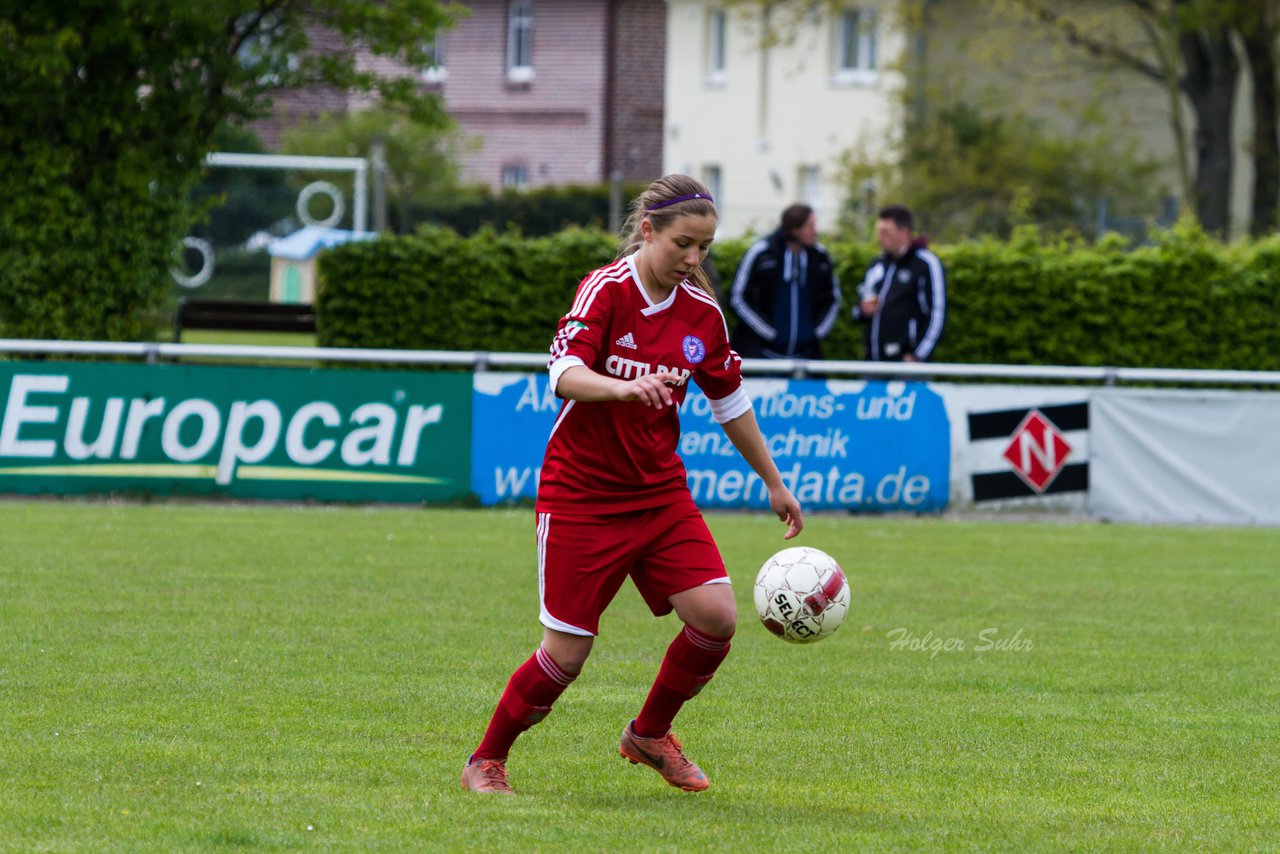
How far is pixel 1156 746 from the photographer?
22.5 feet

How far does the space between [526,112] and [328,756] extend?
42.4 metres

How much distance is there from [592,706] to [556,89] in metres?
40.9

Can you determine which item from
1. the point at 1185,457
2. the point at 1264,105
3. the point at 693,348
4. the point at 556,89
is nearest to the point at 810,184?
the point at 556,89

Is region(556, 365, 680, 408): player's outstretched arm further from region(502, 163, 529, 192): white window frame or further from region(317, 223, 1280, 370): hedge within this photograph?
region(502, 163, 529, 192): white window frame

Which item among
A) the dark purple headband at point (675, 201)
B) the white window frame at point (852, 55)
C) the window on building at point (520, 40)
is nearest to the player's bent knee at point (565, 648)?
the dark purple headband at point (675, 201)

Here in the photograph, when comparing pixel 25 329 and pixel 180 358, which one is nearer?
pixel 180 358

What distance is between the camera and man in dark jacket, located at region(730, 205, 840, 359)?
14.9 metres

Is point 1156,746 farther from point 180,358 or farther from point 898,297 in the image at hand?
point 180,358

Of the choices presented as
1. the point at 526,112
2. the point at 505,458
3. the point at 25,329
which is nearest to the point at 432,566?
the point at 505,458

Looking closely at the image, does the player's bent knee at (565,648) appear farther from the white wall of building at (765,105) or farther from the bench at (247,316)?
the white wall of building at (765,105)

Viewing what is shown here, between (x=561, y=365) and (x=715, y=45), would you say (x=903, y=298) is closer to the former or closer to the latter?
(x=561, y=365)

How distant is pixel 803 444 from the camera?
14664 mm

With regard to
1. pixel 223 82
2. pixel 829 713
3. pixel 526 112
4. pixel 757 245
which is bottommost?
pixel 829 713

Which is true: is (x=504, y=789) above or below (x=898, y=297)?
below
